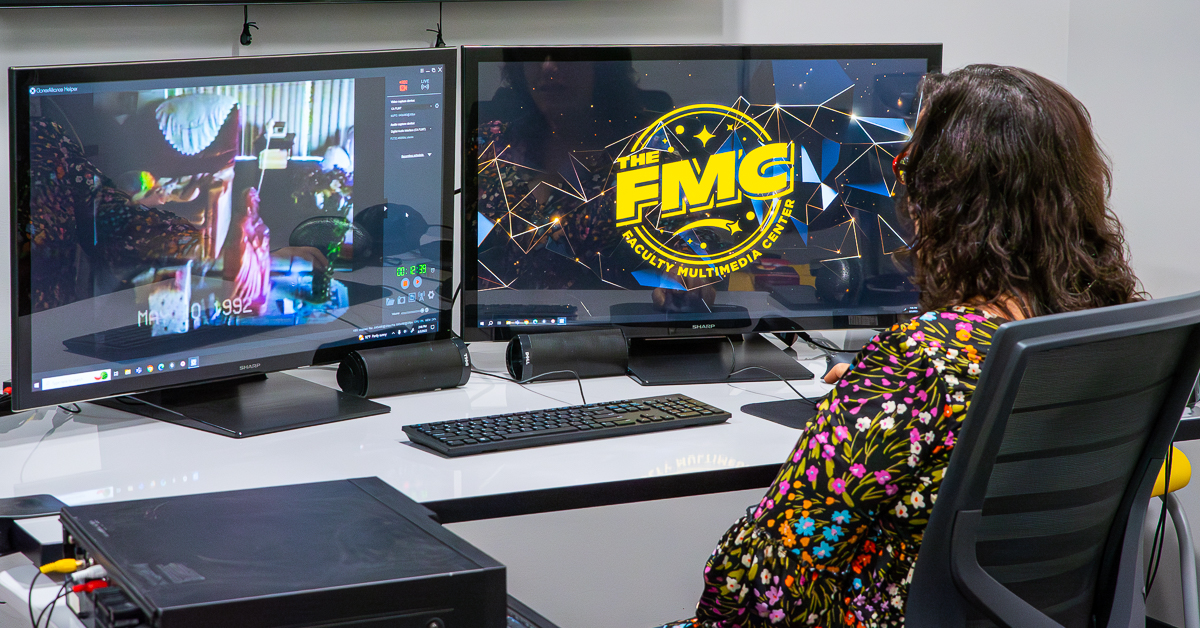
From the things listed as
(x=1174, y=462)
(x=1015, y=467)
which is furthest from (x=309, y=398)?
(x=1174, y=462)

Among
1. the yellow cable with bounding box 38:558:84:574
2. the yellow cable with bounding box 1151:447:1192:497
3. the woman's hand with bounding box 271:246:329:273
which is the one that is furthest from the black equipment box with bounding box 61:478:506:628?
the yellow cable with bounding box 1151:447:1192:497

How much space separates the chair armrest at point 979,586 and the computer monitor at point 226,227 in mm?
894

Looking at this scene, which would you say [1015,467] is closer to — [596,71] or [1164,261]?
[596,71]

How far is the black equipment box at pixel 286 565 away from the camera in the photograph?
753 mm

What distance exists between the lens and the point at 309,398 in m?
1.57

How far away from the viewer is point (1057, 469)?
95 centimetres

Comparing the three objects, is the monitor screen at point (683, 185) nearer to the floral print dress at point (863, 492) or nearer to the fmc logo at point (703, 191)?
the fmc logo at point (703, 191)

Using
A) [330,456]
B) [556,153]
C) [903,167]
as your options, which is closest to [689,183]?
[556,153]

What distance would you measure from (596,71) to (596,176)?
0.17 m

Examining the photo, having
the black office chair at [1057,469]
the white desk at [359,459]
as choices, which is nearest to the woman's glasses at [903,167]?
the black office chair at [1057,469]

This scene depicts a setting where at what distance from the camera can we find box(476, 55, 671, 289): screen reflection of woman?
168 cm

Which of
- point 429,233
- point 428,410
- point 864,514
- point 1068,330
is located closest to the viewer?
A: point 1068,330

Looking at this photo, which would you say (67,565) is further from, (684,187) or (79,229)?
(684,187)

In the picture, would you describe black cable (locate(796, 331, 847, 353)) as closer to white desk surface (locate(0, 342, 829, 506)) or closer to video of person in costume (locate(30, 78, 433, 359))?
white desk surface (locate(0, 342, 829, 506))
